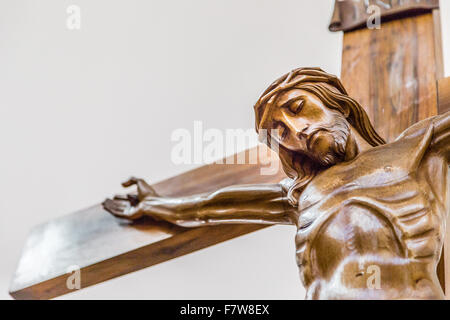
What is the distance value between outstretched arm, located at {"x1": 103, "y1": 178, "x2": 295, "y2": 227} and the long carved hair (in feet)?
0.40

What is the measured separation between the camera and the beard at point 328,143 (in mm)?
1276

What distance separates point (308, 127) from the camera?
129 cm

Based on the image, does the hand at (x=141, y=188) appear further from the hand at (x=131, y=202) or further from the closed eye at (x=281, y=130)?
the closed eye at (x=281, y=130)

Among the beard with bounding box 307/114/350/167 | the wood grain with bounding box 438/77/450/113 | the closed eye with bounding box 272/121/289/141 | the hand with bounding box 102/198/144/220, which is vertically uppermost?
the wood grain with bounding box 438/77/450/113

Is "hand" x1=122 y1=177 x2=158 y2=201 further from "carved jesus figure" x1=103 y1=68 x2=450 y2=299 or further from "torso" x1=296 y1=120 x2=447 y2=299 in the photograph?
"torso" x1=296 y1=120 x2=447 y2=299

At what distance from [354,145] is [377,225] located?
0.55ft

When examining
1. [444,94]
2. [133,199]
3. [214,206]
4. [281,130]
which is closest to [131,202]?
[133,199]

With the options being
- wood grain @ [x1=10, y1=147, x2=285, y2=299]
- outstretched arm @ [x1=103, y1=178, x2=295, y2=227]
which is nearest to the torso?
outstretched arm @ [x1=103, y1=178, x2=295, y2=227]

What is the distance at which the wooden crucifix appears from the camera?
117cm

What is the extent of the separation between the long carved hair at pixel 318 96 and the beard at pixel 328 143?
3 cm

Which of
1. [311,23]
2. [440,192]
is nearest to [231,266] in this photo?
[311,23]

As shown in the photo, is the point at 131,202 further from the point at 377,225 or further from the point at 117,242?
the point at 377,225

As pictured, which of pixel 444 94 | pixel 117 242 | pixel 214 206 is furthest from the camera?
pixel 117 242

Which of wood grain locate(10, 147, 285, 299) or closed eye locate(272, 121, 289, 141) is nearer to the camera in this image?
closed eye locate(272, 121, 289, 141)
